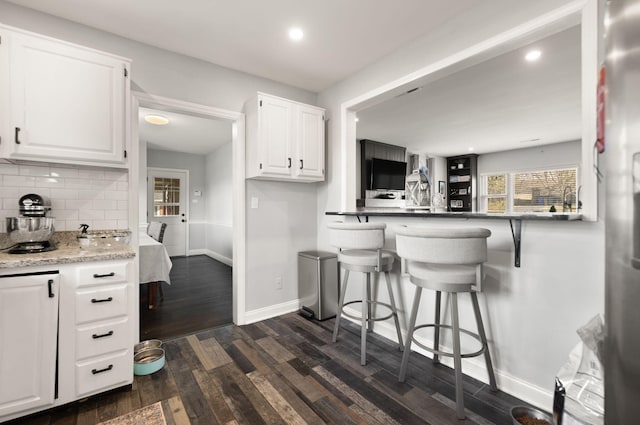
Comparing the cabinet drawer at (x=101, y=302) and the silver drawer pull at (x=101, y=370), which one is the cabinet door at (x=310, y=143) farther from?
the silver drawer pull at (x=101, y=370)

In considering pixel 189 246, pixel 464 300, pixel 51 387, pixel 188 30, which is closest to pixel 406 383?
pixel 464 300

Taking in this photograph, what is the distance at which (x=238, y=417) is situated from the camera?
1592 millimetres

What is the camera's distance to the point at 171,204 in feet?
22.9

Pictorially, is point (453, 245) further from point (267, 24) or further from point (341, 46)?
point (267, 24)

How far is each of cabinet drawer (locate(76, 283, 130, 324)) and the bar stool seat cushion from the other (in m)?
1.55

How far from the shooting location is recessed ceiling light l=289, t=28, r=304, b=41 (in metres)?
2.27

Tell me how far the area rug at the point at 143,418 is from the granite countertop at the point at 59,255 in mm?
893

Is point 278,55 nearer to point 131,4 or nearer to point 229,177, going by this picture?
point 131,4

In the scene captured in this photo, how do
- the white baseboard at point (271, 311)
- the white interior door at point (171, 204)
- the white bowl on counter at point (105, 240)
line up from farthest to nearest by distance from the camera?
1. the white interior door at point (171, 204)
2. the white baseboard at point (271, 311)
3. the white bowl on counter at point (105, 240)

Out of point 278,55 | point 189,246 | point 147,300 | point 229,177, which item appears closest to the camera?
point 278,55

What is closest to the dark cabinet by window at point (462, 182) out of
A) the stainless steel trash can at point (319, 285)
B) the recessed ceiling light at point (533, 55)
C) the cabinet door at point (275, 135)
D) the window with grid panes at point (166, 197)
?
the recessed ceiling light at point (533, 55)

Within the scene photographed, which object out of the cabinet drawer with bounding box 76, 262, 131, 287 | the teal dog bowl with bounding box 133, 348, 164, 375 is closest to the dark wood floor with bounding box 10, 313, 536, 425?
the teal dog bowl with bounding box 133, 348, 164, 375

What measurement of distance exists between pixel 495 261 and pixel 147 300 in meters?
3.68

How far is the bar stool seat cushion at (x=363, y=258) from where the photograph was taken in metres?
2.24
